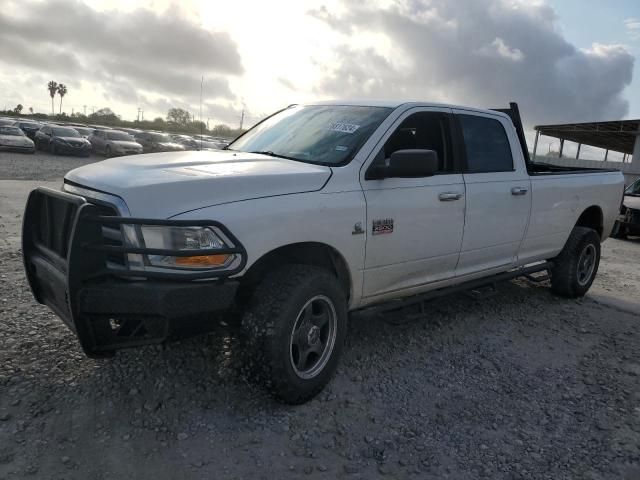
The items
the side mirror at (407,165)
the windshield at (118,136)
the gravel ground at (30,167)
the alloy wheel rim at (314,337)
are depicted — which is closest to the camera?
the alloy wheel rim at (314,337)

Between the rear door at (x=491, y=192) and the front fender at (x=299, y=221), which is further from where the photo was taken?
the rear door at (x=491, y=192)

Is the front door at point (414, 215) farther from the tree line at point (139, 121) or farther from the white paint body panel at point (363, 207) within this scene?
the tree line at point (139, 121)

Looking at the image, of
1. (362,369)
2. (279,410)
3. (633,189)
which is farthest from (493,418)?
(633,189)

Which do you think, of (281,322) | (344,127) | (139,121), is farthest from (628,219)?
(139,121)

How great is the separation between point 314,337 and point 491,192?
2103mm

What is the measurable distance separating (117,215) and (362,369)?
202 cm

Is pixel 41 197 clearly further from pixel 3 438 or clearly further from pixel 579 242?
pixel 579 242

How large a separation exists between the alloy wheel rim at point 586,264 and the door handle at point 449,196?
2.61 meters

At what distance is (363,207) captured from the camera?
3.50 meters

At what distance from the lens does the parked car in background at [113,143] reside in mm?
27478

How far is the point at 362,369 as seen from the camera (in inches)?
154

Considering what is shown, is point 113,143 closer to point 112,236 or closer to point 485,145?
point 485,145

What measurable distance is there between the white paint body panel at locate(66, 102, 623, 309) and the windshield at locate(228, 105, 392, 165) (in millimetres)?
118

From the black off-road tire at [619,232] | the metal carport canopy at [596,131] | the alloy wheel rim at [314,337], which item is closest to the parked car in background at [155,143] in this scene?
the metal carport canopy at [596,131]
